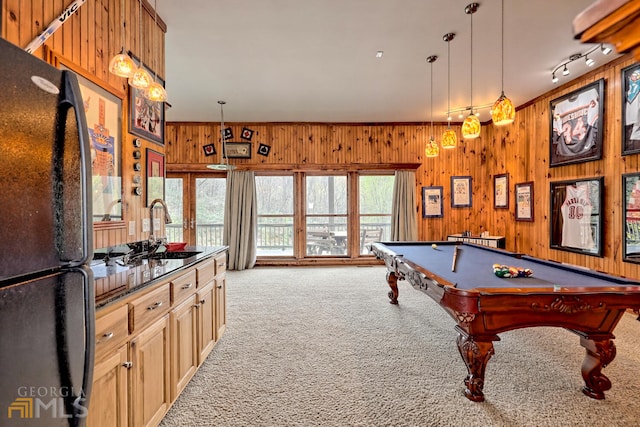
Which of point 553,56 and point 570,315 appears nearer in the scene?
point 570,315

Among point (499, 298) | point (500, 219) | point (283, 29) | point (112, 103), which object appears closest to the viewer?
point (499, 298)

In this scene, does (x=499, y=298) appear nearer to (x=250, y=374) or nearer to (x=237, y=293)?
(x=250, y=374)

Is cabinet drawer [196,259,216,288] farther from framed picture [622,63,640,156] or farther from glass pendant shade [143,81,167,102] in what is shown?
framed picture [622,63,640,156]

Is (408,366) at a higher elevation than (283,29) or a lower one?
lower

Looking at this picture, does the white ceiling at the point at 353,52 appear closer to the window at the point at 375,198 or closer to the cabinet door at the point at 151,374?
the window at the point at 375,198

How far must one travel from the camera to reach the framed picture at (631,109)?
3.44 metres

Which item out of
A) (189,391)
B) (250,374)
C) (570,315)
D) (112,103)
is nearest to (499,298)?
(570,315)

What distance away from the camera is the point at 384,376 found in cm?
225

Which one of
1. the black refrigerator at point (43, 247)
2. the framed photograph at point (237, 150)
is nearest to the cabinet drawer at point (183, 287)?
the black refrigerator at point (43, 247)

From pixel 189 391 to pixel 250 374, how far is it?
1.44ft

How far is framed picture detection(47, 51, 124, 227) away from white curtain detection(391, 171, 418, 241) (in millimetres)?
5036

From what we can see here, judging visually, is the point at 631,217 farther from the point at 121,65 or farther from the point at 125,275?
the point at 121,65

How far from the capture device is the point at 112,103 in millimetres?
2252

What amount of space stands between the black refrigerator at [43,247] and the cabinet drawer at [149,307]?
0.50 m
